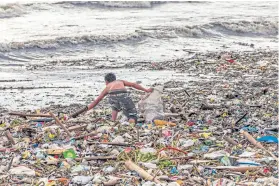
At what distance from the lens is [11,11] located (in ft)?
109

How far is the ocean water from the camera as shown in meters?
15.9

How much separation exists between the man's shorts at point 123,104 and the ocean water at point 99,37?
115 inches

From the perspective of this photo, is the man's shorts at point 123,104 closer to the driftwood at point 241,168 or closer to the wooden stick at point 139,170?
the wooden stick at point 139,170

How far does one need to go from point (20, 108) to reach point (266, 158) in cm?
667

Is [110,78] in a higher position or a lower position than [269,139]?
higher

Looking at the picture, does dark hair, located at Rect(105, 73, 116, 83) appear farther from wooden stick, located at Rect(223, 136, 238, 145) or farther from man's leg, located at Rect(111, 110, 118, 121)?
wooden stick, located at Rect(223, 136, 238, 145)

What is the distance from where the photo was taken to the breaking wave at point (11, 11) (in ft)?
108

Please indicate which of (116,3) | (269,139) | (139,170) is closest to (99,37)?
(116,3)

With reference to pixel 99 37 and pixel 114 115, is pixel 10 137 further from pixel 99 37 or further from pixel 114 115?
pixel 99 37

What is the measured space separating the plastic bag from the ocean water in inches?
124

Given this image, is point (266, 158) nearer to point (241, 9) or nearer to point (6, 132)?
point (6, 132)

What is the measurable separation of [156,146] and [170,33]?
1957 cm

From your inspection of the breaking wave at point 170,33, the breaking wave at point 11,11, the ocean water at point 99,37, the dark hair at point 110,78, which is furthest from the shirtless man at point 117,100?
the breaking wave at point 11,11

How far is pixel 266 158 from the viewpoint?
6801 mm
